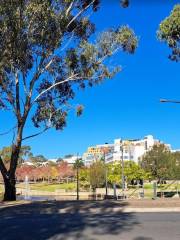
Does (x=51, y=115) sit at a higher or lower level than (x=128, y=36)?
lower

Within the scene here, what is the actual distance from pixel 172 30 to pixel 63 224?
19469 millimetres

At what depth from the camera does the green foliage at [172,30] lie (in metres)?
31.5

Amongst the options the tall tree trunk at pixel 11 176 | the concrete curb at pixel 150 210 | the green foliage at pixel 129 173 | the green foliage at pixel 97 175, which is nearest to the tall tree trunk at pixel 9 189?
the tall tree trunk at pixel 11 176

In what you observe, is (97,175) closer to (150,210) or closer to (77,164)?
(77,164)

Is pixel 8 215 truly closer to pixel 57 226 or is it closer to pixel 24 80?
pixel 57 226

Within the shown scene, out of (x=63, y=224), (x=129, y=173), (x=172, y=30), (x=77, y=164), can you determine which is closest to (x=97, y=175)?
(x=129, y=173)

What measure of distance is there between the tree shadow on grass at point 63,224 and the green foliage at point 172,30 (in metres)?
13.8

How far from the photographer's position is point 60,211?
837 inches

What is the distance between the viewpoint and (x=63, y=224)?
15.6 m

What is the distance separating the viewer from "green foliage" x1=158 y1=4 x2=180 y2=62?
1240 inches

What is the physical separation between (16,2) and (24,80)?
5442 mm

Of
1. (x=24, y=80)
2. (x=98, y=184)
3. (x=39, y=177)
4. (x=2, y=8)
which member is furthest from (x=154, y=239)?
(x=39, y=177)

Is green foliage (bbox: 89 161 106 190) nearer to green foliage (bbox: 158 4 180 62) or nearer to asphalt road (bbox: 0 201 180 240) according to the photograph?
green foliage (bbox: 158 4 180 62)

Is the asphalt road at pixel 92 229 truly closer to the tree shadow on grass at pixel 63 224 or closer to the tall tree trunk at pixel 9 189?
the tree shadow on grass at pixel 63 224
